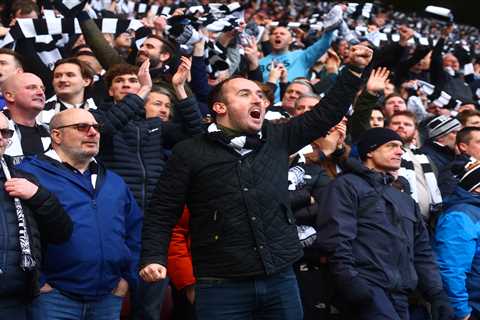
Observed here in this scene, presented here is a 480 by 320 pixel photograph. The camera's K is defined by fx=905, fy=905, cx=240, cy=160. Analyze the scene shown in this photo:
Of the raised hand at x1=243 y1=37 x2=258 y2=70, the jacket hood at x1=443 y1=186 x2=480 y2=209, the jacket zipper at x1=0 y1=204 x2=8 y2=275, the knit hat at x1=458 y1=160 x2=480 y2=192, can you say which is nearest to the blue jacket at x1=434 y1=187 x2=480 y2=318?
the jacket hood at x1=443 y1=186 x2=480 y2=209

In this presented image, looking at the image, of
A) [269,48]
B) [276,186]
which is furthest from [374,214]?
[269,48]

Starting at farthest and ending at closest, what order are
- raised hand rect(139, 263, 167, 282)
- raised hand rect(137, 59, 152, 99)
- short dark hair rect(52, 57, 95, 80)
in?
1. short dark hair rect(52, 57, 95, 80)
2. raised hand rect(137, 59, 152, 99)
3. raised hand rect(139, 263, 167, 282)

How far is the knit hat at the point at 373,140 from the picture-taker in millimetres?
5992

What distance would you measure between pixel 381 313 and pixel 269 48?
5776 millimetres

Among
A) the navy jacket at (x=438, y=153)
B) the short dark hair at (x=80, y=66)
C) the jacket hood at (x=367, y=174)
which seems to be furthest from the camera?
the navy jacket at (x=438, y=153)

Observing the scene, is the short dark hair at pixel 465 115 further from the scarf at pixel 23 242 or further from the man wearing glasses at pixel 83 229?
the scarf at pixel 23 242

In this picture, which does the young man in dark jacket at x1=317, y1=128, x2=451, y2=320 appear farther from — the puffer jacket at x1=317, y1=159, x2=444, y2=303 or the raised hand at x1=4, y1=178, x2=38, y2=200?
the raised hand at x1=4, y1=178, x2=38, y2=200

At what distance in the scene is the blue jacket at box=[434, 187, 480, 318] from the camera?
19.6 feet

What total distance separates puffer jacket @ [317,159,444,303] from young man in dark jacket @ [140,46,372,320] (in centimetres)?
75

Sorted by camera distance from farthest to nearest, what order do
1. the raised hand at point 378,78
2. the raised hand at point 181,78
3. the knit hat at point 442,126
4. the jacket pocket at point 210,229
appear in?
the knit hat at point 442,126
the raised hand at point 181,78
the raised hand at point 378,78
the jacket pocket at point 210,229

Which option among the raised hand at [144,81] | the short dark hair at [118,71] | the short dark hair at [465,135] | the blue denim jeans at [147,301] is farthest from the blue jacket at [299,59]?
the blue denim jeans at [147,301]

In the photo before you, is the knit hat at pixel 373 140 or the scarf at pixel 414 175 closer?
the knit hat at pixel 373 140

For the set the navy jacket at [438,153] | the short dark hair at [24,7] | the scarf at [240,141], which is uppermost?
the scarf at [240,141]

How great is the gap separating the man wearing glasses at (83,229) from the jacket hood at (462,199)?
2439 millimetres
